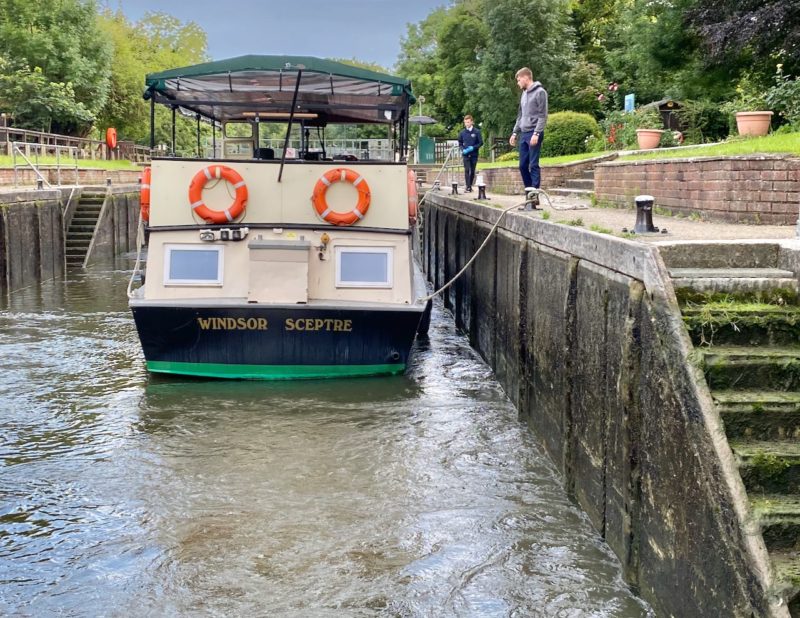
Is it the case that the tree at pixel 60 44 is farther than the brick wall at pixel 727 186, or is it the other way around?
the tree at pixel 60 44

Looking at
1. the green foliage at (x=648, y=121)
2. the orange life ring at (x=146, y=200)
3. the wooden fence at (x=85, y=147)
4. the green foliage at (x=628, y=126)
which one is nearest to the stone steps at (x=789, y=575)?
the orange life ring at (x=146, y=200)

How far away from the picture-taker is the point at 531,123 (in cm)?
1238

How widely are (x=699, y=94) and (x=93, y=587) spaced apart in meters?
23.0

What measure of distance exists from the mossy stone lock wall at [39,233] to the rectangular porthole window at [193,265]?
8797 mm

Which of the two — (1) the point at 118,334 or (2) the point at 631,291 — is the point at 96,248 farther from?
(2) the point at 631,291

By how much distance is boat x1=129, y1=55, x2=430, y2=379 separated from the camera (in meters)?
11.6

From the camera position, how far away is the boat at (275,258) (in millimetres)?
11641

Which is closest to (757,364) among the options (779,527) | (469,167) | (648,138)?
(779,527)

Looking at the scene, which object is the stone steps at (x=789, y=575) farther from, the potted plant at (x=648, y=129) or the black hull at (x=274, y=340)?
the potted plant at (x=648, y=129)

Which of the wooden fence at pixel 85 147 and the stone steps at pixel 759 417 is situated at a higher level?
the wooden fence at pixel 85 147

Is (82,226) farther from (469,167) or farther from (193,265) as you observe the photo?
(193,265)

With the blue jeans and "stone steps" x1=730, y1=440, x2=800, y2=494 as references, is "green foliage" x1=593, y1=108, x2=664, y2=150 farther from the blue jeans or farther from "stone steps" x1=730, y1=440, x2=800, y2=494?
"stone steps" x1=730, y1=440, x2=800, y2=494

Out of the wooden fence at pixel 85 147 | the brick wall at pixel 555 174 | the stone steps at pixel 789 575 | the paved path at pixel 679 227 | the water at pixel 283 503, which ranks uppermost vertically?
the wooden fence at pixel 85 147

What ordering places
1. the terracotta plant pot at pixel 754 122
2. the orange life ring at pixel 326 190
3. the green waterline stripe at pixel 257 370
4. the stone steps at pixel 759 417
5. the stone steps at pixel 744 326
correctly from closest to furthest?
the stone steps at pixel 759 417 → the stone steps at pixel 744 326 → the orange life ring at pixel 326 190 → the green waterline stripe at pixel 257 370 → the terracotta plant pot at pixel 754 122
